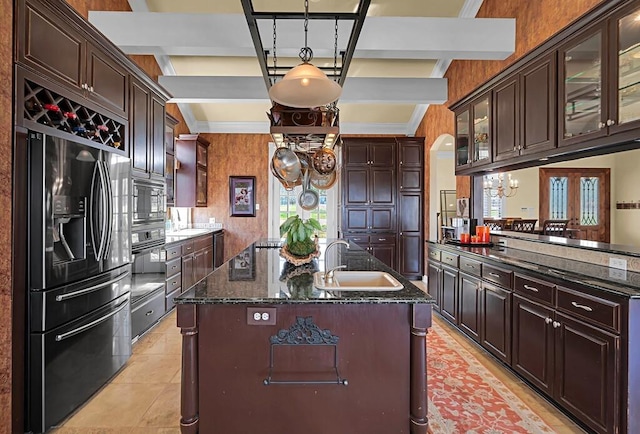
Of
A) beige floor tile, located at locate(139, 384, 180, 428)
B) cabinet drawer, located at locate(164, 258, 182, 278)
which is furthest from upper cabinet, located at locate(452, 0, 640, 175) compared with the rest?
cabinet drawer, located at locate(164, 258, 182, 278)

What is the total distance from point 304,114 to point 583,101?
1.96m

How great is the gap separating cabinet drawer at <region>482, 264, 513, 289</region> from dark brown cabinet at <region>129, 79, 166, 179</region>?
324 cm

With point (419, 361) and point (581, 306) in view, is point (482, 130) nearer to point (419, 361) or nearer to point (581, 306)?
point (581, 306)

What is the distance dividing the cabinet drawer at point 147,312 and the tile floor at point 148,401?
0.69 feet

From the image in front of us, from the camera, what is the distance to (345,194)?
20.6 feet

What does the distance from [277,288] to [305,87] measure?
1.13m

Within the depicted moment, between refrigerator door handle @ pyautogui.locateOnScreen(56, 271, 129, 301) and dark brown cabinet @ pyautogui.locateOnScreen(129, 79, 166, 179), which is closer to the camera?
refrigerator door handle @ pyautogui.locateOnScreen(56, 271, 129, 301)

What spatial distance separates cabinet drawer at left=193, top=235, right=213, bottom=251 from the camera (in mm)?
5176

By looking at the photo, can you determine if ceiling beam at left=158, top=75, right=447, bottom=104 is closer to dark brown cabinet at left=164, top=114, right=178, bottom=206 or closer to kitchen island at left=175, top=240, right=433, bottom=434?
dark brown cabinet at left=164, top=114, right=178, bottom=206

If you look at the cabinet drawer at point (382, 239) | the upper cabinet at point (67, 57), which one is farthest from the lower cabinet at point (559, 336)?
the upper cabinet at point (67, 57)

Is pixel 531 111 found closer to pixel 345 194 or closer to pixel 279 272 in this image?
pixel 279 272

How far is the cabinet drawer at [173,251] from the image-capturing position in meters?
4.12

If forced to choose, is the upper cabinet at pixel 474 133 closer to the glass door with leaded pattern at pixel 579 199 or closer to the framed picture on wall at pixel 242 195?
the glass door with leaded pattern at pixel 579 199

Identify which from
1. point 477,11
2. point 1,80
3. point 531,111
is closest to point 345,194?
point 477,11
